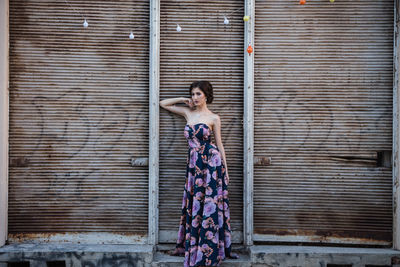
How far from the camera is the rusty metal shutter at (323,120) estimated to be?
448cm

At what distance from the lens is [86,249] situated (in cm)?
426

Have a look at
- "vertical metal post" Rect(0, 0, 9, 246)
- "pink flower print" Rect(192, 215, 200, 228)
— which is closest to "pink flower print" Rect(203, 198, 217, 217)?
"pink flower print" Rect(192, 215, 200, 228)

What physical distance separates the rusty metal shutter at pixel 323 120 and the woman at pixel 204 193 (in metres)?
0.59

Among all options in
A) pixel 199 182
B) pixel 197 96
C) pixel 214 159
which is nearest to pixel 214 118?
pixel 197 96

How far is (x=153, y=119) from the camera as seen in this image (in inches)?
174

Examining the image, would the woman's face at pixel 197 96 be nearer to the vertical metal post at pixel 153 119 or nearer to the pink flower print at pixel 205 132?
the pink flower print at pixel 205 132

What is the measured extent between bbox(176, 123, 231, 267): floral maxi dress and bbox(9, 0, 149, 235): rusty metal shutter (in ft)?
2.19

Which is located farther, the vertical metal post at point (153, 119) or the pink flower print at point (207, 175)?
the vertical metal post at point (153, 119)

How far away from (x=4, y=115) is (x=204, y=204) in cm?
273

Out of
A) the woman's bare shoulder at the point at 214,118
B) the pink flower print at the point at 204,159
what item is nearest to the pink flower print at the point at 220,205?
the pink flower print at the point at 204,159

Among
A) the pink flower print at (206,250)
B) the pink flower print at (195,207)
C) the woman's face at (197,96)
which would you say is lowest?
the pink flower print at (206,250)

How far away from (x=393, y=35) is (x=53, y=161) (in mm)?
4666

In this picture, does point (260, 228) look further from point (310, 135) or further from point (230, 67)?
point (230, 67)

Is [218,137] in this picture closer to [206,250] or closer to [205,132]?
[205,132]
